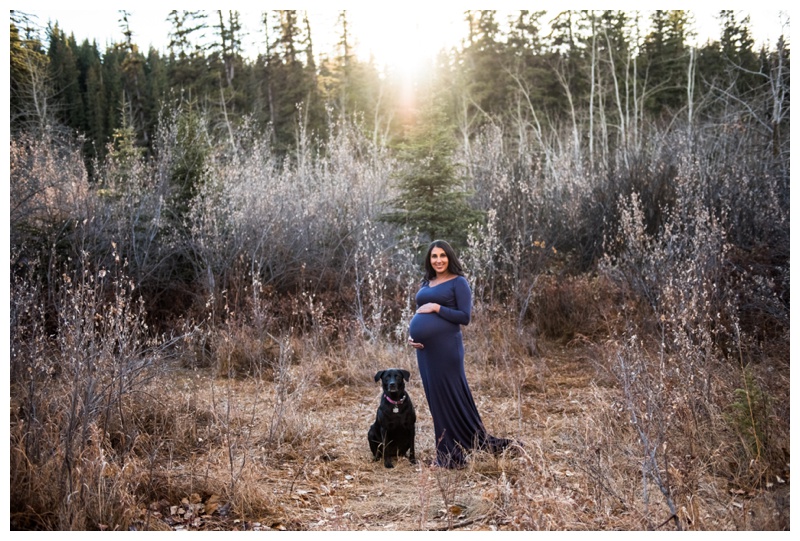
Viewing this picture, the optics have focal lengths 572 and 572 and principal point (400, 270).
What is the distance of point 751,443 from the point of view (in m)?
3.90

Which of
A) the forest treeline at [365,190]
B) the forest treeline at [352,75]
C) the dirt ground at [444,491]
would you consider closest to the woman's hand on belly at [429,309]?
the dirt ground at [444,491]

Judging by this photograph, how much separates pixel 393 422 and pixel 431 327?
2.77 feet

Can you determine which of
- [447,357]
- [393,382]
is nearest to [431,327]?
[447,357]

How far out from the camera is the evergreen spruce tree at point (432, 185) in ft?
27.2

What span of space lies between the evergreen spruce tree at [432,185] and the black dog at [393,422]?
4.00 metres

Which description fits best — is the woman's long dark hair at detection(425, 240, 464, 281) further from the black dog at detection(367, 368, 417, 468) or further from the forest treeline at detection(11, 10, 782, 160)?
the forest treeline at detection(11, 10, 782, 160)

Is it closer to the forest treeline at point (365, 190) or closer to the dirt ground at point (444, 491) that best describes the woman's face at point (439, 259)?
the dirt ground at point (444, 491)

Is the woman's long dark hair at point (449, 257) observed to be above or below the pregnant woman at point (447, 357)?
above

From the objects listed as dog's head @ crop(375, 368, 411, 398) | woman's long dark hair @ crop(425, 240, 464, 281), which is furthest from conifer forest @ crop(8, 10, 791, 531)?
woman's long dark hair @ crop(425, 240, 464, 281)

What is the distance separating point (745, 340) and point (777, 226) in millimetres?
2619

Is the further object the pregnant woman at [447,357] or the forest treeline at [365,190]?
the forest treeline at [365,190]

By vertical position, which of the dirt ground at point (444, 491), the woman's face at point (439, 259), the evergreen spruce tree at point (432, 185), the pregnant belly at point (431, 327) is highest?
the evergreen spruce tree at point (432, 185)

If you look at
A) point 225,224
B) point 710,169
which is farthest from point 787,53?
point 225,224
